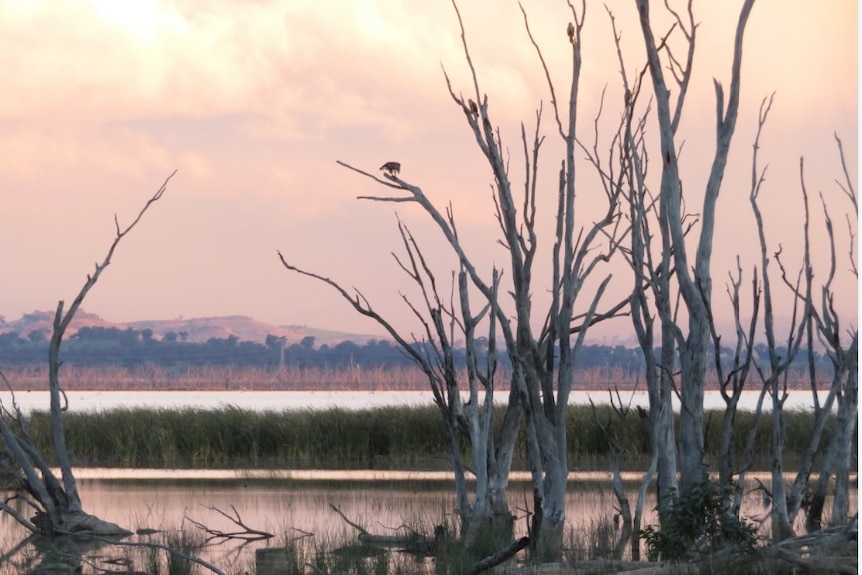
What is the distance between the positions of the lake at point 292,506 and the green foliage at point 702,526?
184cm

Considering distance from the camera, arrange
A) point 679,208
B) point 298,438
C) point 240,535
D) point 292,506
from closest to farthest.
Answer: point 679,208, point 240,535, point 292,506, point 298,438

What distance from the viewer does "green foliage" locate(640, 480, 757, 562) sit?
7363mm

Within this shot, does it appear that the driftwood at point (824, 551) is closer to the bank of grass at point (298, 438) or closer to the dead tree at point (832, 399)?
the dead tree at point (832, 399)

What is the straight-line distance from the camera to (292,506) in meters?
12.6

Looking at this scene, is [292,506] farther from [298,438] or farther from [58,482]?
[298,438]

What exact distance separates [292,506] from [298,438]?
650 cm

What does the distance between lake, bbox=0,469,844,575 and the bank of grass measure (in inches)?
93.5

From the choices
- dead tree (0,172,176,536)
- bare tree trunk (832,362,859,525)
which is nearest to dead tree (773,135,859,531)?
bare tree trunk (832,362,859,525)

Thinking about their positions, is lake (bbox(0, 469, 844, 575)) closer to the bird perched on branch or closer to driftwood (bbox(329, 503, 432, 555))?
driftwood (bbox(329, 503, 432, 555))

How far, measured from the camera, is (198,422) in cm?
1941

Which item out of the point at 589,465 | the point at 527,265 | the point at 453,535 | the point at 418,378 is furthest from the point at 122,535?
the point at 418,378

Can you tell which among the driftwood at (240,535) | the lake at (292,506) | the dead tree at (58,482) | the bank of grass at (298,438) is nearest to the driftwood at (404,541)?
the lake at (292,506)

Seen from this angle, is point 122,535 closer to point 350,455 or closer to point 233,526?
point 233,526

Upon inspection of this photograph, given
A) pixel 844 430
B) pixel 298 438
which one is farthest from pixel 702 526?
pixel 298 438
